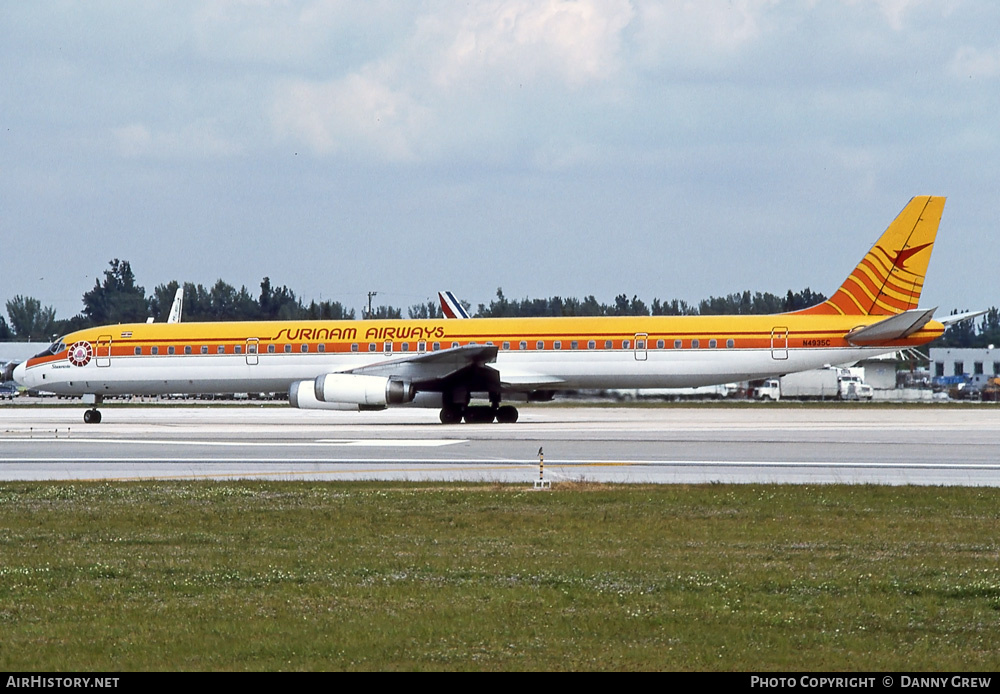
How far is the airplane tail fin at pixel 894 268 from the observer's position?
3716 centimetres

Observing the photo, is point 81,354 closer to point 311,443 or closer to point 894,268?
point 311,443

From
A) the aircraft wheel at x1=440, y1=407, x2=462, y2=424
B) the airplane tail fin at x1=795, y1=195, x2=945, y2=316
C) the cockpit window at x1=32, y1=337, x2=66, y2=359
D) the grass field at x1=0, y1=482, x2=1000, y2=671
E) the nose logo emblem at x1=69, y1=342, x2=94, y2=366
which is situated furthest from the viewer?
the cockpit window at x1=32, y1=337, x2=66, y2=359

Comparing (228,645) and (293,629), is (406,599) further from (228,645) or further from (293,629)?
(228,645)

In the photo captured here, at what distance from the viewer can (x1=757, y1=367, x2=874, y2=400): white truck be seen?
71125 millimetres

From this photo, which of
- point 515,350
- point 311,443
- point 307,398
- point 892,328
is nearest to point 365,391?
point 307,398

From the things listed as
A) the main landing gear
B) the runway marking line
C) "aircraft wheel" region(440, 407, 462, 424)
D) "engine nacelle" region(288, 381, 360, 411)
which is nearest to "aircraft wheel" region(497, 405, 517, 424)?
the main landing gear

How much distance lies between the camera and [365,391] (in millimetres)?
33750

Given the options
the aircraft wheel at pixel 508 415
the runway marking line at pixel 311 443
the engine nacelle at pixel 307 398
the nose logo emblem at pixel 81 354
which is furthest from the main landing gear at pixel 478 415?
the nose logo emblem at pixel 81 354

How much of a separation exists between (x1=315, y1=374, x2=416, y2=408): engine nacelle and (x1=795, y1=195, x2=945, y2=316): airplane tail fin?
42.9 ft

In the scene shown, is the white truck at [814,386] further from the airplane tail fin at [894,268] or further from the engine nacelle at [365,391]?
the engine nacelle at [365,391]

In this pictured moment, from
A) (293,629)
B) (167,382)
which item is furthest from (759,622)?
(167,382)

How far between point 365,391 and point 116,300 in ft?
259

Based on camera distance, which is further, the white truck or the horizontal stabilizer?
the white truck

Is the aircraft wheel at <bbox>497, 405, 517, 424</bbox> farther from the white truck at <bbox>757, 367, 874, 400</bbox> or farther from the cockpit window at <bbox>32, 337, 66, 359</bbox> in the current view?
the white truck at <bbox>757, 367, 874, 400</bbox>
